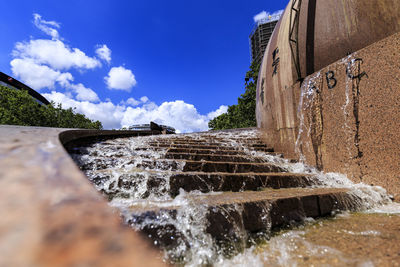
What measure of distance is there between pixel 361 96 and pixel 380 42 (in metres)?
0.71

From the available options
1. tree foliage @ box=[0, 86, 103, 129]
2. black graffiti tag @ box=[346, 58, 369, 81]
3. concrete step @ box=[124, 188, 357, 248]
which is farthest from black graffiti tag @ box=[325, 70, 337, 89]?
tree foliage @ box=[0, 86, 103, 129]

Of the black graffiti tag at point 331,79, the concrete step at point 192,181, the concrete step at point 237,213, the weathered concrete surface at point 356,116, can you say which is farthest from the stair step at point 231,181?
the black graffiti tag at point 331,79

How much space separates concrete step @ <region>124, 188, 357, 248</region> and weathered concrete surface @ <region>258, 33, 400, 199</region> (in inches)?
39.6

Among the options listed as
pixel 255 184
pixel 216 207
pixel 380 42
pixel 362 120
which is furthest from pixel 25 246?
pixel 380 42

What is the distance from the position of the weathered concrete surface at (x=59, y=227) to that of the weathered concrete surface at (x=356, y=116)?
330 cm

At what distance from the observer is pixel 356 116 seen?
278 centimetres

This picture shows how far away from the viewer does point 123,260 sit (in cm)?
32

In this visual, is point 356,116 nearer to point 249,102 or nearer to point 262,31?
point 249,102

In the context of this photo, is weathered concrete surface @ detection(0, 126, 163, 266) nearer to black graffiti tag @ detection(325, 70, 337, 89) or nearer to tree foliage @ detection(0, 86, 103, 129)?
black graffiti tag @ detection(325, 70, 337, 89)

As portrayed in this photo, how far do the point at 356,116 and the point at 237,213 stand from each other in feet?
8.20

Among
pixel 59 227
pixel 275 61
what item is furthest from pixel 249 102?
pixel 59 227

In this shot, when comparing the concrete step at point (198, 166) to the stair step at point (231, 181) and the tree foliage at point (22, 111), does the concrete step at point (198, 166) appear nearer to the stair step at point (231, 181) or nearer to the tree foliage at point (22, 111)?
the stair step at point (231, 181)

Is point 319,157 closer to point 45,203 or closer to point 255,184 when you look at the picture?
point 255,184

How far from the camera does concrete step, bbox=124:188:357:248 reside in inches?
51.3
